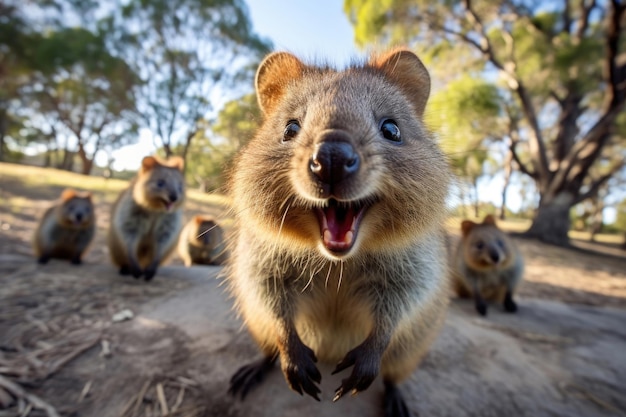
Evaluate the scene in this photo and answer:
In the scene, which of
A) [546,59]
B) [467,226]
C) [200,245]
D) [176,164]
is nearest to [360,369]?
[467,226]

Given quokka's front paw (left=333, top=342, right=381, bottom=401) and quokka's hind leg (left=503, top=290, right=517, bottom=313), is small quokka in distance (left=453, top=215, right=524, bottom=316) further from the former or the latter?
quokka's front paw (left=333, top=342, right=381, bottom=401)

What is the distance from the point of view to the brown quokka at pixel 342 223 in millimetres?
1615

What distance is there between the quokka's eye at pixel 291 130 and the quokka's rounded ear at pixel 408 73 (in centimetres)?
80

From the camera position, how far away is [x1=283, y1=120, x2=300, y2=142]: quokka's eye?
6.22 ft

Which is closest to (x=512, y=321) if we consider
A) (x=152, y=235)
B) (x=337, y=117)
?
(x=337, y=117)

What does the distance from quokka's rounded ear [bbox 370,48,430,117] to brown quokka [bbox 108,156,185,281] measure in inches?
175

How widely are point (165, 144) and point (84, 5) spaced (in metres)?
9.99

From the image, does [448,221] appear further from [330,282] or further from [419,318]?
[330,282]

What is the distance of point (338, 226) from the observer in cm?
168

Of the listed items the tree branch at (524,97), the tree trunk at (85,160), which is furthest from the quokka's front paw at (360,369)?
the tree trunk at (85,160)

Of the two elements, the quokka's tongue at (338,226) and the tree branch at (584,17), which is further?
the tree branch at (584,17)

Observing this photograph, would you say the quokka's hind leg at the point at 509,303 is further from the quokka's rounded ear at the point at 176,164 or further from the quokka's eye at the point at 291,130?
the quokka's rounded ear at the point at 176,164

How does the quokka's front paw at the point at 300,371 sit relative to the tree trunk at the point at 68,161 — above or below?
below

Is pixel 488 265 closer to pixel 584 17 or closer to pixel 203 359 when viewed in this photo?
pixel 203 359
